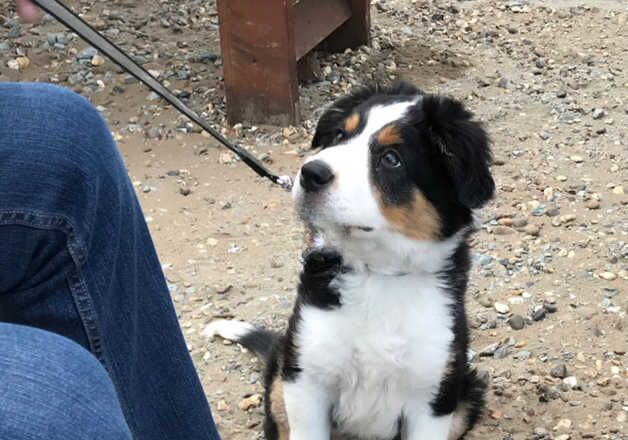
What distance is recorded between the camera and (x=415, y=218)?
2357 mm

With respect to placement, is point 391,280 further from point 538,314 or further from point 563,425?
point 538,314

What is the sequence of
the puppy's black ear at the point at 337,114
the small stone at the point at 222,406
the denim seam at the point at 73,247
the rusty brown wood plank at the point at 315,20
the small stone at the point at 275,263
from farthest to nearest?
the rusty brown wood plank at the point at 315,20
the small stone at the point at 275,263
the small stone at the point at 222,406
the puppy's black ear at the point at 337,114
the denim seam at the point at 73,247

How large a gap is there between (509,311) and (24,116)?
210 cm

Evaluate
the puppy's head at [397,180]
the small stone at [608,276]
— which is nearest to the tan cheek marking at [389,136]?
the puppy's head at [397,180]

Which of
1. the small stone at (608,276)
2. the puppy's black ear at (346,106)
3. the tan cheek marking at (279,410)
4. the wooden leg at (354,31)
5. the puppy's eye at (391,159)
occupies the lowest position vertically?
the wooden leg at (354,31)

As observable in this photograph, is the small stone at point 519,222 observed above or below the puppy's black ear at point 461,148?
below

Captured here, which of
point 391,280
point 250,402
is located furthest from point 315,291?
point 250,402

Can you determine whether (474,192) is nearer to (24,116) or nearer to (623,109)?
(24,116)

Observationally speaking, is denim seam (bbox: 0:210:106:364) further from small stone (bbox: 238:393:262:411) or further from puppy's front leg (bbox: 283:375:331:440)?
small stone (bbox: 238:393:262:411)

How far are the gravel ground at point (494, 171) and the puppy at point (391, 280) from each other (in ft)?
1.72

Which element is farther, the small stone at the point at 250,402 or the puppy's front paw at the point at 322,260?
the small stone at the point at 250,402

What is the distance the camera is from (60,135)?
1.75 meters

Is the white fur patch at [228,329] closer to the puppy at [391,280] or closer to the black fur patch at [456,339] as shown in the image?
the puppy at [391,280]

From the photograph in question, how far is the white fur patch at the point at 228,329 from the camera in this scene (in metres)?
3.22
